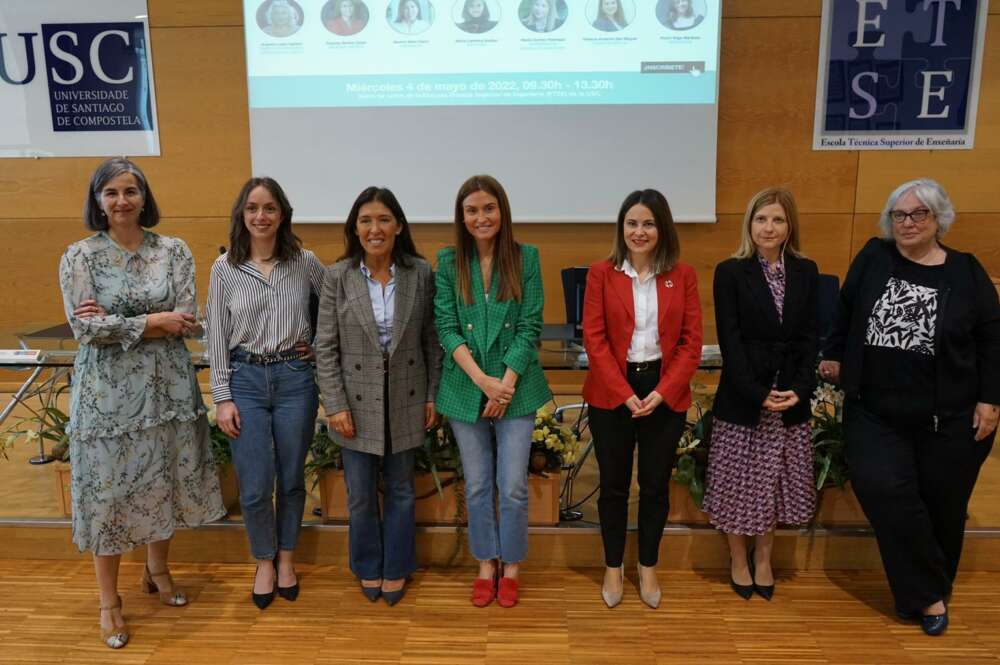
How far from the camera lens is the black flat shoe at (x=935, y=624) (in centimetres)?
212

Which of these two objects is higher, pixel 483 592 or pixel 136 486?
pixel 136 486

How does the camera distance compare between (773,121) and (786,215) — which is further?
(773,121)

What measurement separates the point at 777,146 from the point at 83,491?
414 centimetres

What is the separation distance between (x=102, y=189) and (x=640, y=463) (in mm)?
1864

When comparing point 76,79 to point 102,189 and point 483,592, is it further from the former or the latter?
point 483,592

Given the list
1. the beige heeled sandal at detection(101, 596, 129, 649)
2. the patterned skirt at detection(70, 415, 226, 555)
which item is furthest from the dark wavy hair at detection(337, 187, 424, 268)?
the beige heeled sandal at detection(101, 596, 129, 649)

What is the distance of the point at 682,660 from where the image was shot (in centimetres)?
200

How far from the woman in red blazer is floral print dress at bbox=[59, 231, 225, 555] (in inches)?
52.2

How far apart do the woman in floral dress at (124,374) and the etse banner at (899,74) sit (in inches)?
155

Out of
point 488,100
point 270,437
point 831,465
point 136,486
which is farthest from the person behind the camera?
point 488,100

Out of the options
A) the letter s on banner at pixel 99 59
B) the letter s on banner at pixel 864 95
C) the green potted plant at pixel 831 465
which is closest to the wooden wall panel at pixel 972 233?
the letter s on banner at pixel 864 95

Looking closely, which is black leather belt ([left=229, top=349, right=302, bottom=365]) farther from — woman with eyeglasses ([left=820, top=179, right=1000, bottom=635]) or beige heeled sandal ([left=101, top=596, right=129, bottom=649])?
woman with eyeglasses ([left=820, top=179, right=1000, bottom=635])

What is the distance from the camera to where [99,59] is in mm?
4293

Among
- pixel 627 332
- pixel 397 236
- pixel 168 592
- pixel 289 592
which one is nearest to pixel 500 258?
pixel 397 236
